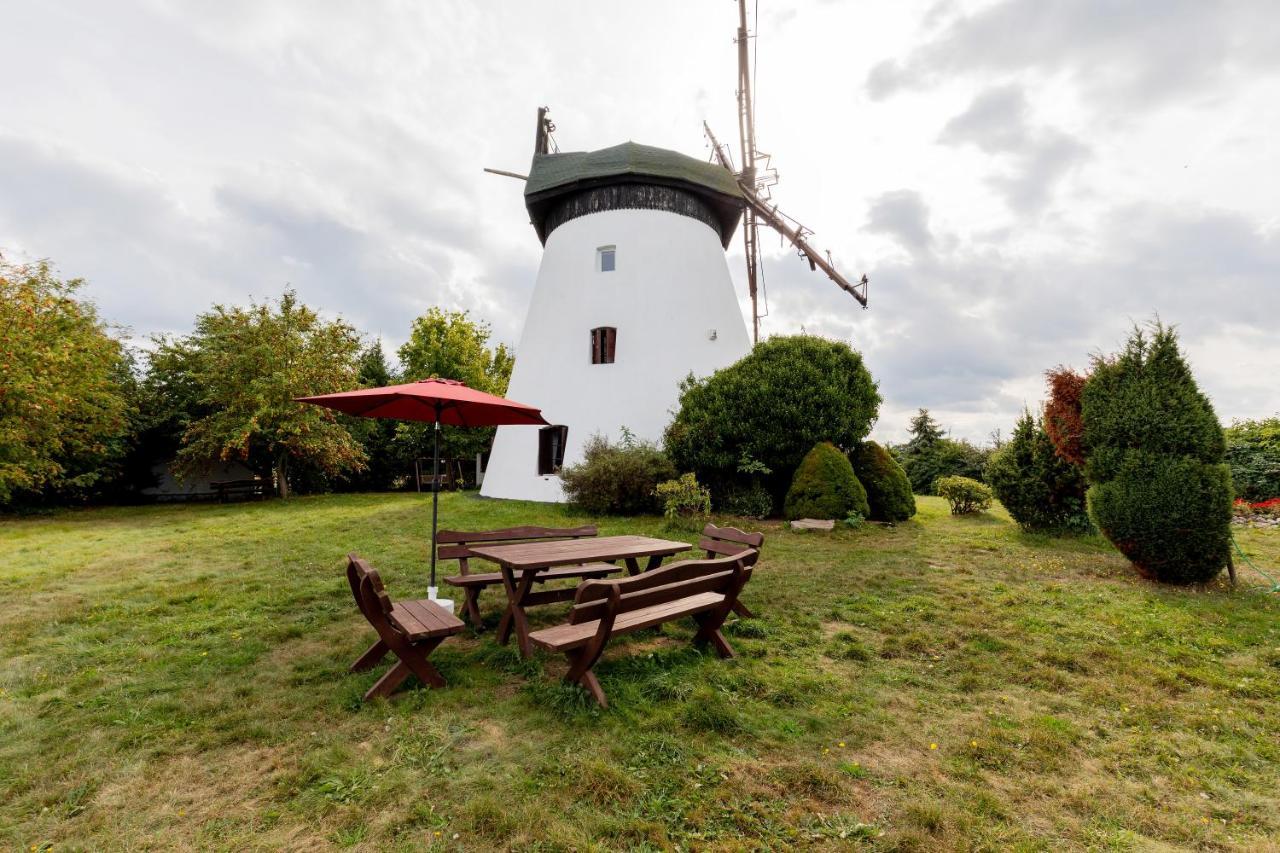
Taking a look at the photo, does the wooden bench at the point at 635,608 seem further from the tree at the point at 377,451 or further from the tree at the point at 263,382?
the tree at the point at 377,451

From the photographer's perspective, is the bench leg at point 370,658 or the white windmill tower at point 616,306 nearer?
the bench leg at point 370,658

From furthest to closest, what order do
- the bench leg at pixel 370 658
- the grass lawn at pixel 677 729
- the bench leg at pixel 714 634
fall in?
the bench leg at pixel 714 634
the bench leg at pixel 370 658
the grass lawn at pixel 677 729

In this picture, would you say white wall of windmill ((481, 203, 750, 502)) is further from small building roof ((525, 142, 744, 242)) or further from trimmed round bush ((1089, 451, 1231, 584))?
trimmed round bush ((1089, 451, 1231, 584))

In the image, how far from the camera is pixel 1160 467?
6.95m

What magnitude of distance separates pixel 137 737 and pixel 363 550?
5.87 meters

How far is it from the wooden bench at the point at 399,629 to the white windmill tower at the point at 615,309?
434 inches

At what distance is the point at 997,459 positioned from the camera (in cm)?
1091

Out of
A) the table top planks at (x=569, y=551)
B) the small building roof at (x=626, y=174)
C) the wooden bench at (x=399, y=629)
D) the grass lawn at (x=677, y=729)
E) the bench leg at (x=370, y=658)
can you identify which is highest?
the small building roof at (x=626, y=174)

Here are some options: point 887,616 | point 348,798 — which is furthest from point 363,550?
point 887,616

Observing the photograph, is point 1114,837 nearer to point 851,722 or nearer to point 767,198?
point 851,722

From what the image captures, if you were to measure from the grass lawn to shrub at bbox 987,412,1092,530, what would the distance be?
3.68m

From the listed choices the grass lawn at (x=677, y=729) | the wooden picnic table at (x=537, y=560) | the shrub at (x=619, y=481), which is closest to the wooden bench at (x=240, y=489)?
the shrub at (x=619, y=481)

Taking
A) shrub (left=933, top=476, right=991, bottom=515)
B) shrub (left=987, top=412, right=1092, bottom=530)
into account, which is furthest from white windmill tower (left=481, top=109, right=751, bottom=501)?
shrub (left=987, top=412, right=1092, bottom=530)

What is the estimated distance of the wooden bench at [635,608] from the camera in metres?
3.65
